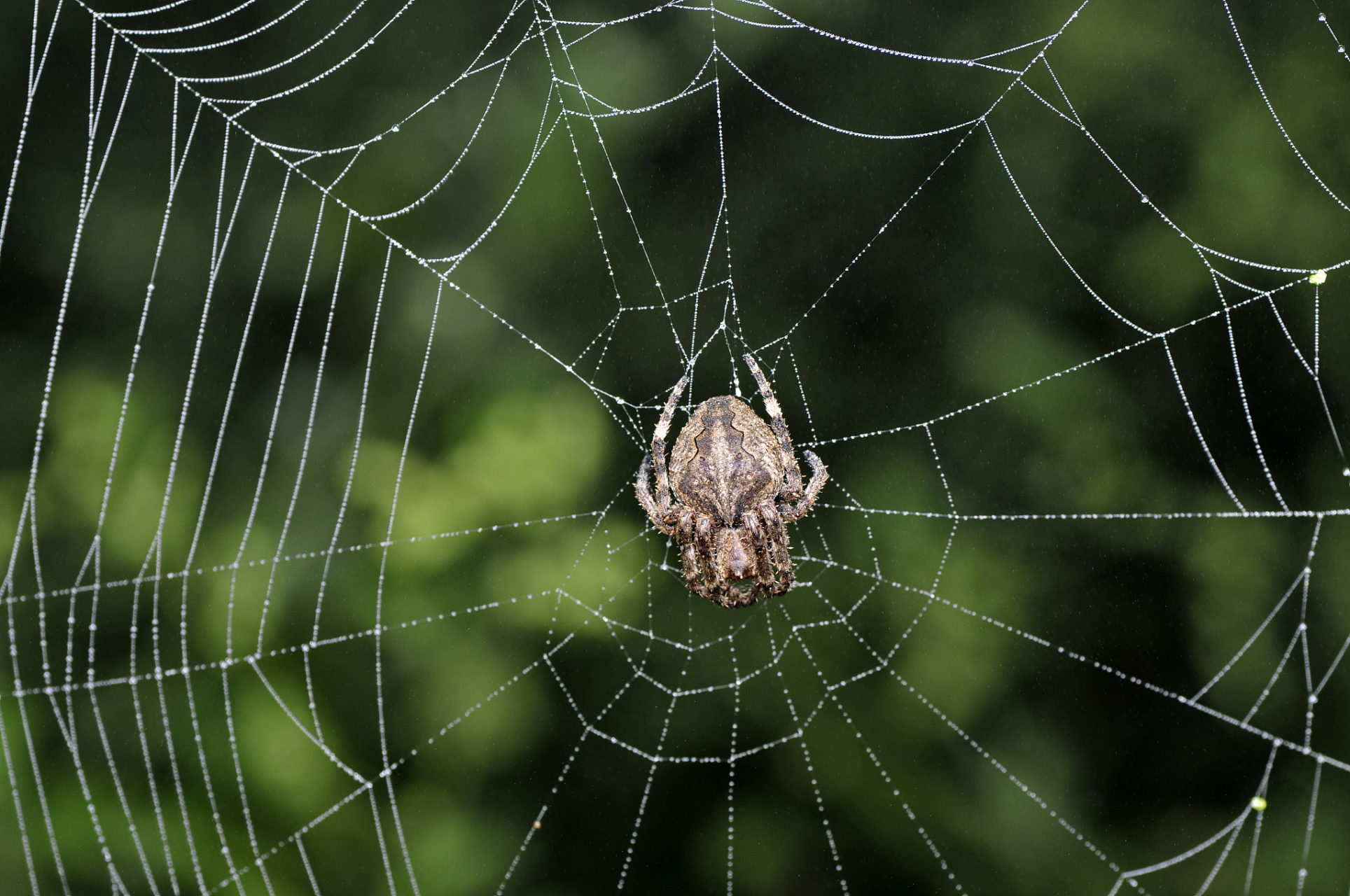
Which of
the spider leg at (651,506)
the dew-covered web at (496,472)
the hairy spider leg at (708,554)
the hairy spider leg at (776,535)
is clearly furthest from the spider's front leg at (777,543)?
the dew-covered web at (496,472)

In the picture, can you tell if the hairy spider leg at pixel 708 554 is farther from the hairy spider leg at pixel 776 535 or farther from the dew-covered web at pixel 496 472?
the dew-covered web at pixel 496 472

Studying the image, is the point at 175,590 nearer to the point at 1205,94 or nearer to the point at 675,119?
the point at 675,119

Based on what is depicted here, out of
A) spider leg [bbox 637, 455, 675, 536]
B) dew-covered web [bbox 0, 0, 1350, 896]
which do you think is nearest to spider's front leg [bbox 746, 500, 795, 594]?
spider leg [bbox 637, 455, 675, 536]

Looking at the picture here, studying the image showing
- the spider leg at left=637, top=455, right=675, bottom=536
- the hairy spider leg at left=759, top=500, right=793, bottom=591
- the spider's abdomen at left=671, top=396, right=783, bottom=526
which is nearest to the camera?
the spider's abdomen at left=671, top=396, right=783, bottom=526

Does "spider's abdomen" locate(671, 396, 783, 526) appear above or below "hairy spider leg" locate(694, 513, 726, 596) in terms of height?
above

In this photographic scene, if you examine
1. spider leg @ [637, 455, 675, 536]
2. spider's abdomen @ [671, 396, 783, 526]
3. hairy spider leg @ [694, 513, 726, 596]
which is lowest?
hairy spider leg @ [694, 513, 726, 596]

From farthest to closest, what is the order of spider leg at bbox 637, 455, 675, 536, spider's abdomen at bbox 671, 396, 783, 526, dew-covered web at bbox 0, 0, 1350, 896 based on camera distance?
dew-covered web at bbox 0, 0, 1350, 896 < spider leg at bbox 637, 455, 675, 536 < spider's abdomen at bbox 671, 396, 783, 526

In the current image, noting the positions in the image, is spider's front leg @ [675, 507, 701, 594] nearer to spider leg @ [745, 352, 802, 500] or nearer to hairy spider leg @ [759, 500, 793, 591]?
hairy spider leg @ [759, 500, 793, 591]

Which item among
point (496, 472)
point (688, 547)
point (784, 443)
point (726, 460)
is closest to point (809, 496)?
point (784, 443)

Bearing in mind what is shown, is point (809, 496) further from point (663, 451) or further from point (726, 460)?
point (663, 451)
